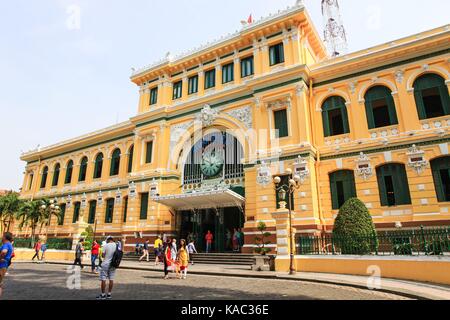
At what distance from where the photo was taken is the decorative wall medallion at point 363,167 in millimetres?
16645

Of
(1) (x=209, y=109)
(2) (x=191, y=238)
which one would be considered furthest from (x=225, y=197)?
(1) (x=209, y=109)

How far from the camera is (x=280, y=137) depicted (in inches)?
750

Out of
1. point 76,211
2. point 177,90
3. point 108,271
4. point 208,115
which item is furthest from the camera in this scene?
point 76,211

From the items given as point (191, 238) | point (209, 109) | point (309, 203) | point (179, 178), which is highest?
point (209, 109)

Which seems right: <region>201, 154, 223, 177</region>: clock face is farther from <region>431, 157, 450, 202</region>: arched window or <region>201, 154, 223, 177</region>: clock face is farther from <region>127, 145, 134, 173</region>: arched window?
<region>431, 157, 450, 202</region>: arched window

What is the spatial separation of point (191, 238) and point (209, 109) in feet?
31.7

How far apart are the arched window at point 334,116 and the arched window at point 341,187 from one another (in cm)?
268

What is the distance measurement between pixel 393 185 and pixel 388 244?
4.96m

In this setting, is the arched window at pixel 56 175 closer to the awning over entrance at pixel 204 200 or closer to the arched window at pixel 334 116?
the awning over entrance at pixel 204 200

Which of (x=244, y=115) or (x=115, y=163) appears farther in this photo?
(x=115, y=163)

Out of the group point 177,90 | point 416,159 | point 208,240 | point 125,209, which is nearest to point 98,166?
point 125,209

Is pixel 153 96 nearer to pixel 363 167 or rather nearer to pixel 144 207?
pixel 144 207
